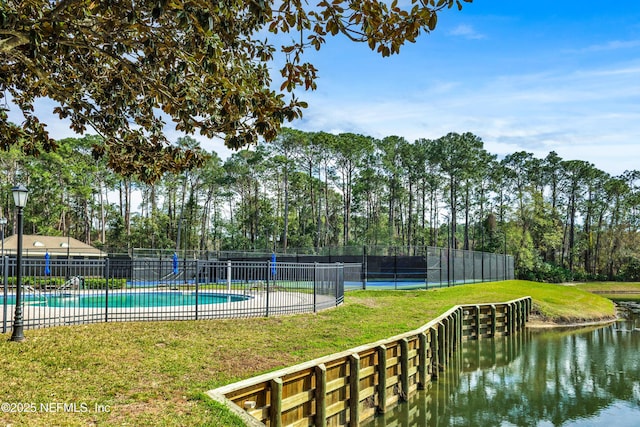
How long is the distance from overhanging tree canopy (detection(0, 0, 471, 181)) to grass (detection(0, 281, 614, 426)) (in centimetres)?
330

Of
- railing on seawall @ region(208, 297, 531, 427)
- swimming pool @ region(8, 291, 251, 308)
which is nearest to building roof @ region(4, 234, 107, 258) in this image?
swimming pool @ region(8, 291, 251, 308)

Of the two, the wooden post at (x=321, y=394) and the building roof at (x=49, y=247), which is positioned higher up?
the building roof at (x=49, y=247)

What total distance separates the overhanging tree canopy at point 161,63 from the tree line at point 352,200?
143 ft

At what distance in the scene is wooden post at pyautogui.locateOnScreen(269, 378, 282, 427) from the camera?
24.7 ft

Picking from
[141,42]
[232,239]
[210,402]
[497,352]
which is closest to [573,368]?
[497,352]

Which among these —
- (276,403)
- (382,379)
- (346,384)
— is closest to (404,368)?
(382,379)

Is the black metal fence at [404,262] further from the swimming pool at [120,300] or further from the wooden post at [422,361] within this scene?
the wooden post at [422,361]

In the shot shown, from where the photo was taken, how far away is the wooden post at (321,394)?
28.7ft

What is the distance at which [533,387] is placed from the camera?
14.8m

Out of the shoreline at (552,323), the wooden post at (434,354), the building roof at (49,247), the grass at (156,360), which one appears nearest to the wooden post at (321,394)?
the grass at (156,360)

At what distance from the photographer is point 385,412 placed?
11.3m

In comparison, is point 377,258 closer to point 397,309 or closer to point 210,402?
point 397,309

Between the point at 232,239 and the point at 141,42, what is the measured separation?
64.6 m

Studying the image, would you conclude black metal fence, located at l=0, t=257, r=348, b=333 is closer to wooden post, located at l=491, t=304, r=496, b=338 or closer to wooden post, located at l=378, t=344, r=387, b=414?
wooden post, located at l=378, t=344, r=387, b=414
